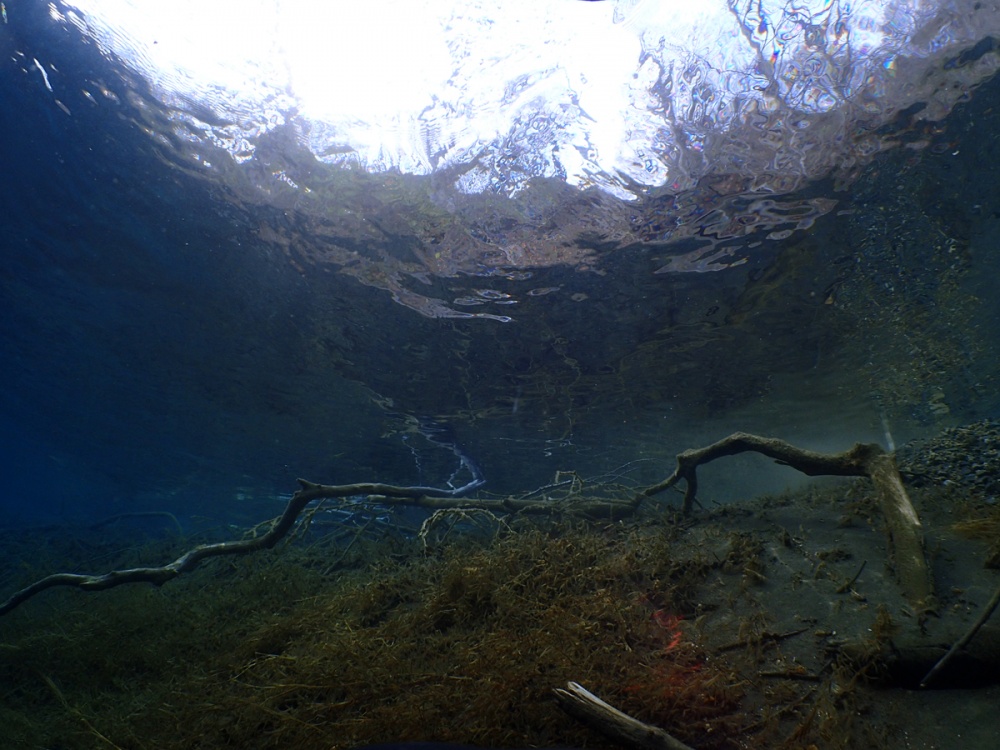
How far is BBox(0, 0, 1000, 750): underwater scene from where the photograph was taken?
12.0 ft

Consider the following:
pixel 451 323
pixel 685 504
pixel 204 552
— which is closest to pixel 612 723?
pixel 685 504

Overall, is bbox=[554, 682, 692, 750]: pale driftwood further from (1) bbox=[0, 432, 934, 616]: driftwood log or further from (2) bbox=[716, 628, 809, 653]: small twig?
(1) bbox=[0, 432, 934, 616]: driftwood log

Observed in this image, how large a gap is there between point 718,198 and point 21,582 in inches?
803

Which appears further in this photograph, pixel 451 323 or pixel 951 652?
pixel 451 323

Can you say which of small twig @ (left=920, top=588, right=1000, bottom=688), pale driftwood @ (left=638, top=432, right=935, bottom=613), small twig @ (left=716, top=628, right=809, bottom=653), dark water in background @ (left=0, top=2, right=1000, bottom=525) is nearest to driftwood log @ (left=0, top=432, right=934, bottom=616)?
pale driftwood @ (left=638, top=432, right=935, bottom=613)

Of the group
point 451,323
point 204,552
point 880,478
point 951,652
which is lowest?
point 204,552

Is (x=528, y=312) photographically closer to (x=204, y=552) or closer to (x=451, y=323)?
(x=451, y=323)

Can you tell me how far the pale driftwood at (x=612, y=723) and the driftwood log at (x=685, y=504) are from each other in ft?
9.76

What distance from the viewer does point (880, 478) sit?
5.66 m

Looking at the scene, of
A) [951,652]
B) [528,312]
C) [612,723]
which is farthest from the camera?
[528,312]

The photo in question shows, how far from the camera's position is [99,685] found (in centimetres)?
597

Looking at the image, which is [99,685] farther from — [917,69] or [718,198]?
[917,69]

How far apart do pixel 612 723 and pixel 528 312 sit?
31.1 feet

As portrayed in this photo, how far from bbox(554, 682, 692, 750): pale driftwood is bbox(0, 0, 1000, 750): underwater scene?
0.02 m
